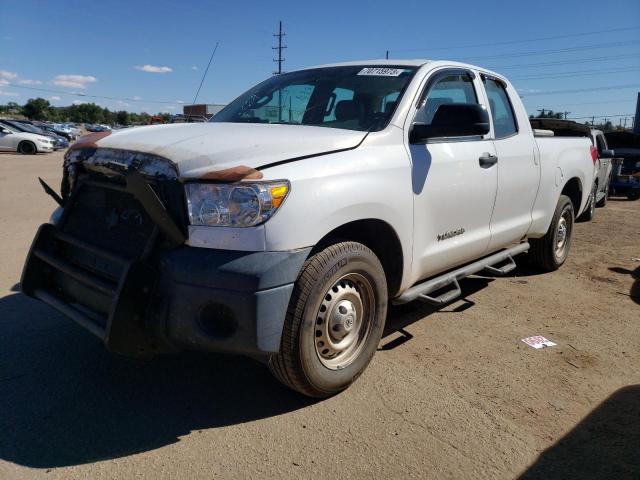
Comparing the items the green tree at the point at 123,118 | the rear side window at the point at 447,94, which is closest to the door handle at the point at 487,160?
the rear side window at the point at 447,94

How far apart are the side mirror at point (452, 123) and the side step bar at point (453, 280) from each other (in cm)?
101

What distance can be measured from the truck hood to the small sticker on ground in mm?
2102

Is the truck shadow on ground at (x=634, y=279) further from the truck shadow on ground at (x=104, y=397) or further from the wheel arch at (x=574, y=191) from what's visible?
the truck shadow on ground at (x=104, y=397)

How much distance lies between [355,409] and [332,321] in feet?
1.66

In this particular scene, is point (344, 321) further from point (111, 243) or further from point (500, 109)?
point (500, 109)

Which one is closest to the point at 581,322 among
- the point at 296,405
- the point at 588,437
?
the point at 588,437

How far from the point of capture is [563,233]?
5.99 m

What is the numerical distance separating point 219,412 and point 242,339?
66 centimetres

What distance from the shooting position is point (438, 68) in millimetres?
3846

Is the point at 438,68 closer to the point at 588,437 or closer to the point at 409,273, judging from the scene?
the point at 409,273

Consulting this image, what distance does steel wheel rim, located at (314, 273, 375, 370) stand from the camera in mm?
2918

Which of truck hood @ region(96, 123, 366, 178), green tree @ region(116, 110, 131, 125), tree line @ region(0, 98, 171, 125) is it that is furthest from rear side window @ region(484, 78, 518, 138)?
green tree @ region(116, 110, 131, 125)

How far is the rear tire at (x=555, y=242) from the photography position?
5.61 meters

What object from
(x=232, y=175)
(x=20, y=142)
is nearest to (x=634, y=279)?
(x=232, y=175)
